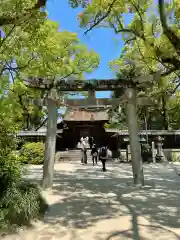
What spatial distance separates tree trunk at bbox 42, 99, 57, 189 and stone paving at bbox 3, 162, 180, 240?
0.49m

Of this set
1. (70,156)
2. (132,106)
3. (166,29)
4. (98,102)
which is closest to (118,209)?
(166,29)

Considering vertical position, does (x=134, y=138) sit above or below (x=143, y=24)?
below

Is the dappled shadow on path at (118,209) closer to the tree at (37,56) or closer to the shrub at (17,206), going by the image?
the shrub at (17,206)

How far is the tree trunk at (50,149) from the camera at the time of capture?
10771 millimetres

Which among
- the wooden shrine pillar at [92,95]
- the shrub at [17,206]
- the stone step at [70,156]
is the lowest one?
the shrub at [17,206]

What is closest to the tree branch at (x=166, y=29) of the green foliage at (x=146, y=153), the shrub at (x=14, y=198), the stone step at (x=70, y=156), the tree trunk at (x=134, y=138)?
the tree trunk at (x=134, y=138)

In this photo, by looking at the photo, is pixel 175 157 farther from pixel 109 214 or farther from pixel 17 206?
pixel 17 206

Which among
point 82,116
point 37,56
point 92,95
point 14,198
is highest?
point 37,56

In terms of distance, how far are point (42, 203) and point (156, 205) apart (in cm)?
311

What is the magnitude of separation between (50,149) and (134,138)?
3.23 meters

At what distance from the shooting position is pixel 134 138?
11.6 meters

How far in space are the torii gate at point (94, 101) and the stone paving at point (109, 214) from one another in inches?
34.2

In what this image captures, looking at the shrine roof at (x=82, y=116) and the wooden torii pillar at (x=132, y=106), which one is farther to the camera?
the shrine roof at (x=82, y=116)

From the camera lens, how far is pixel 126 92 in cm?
1159
